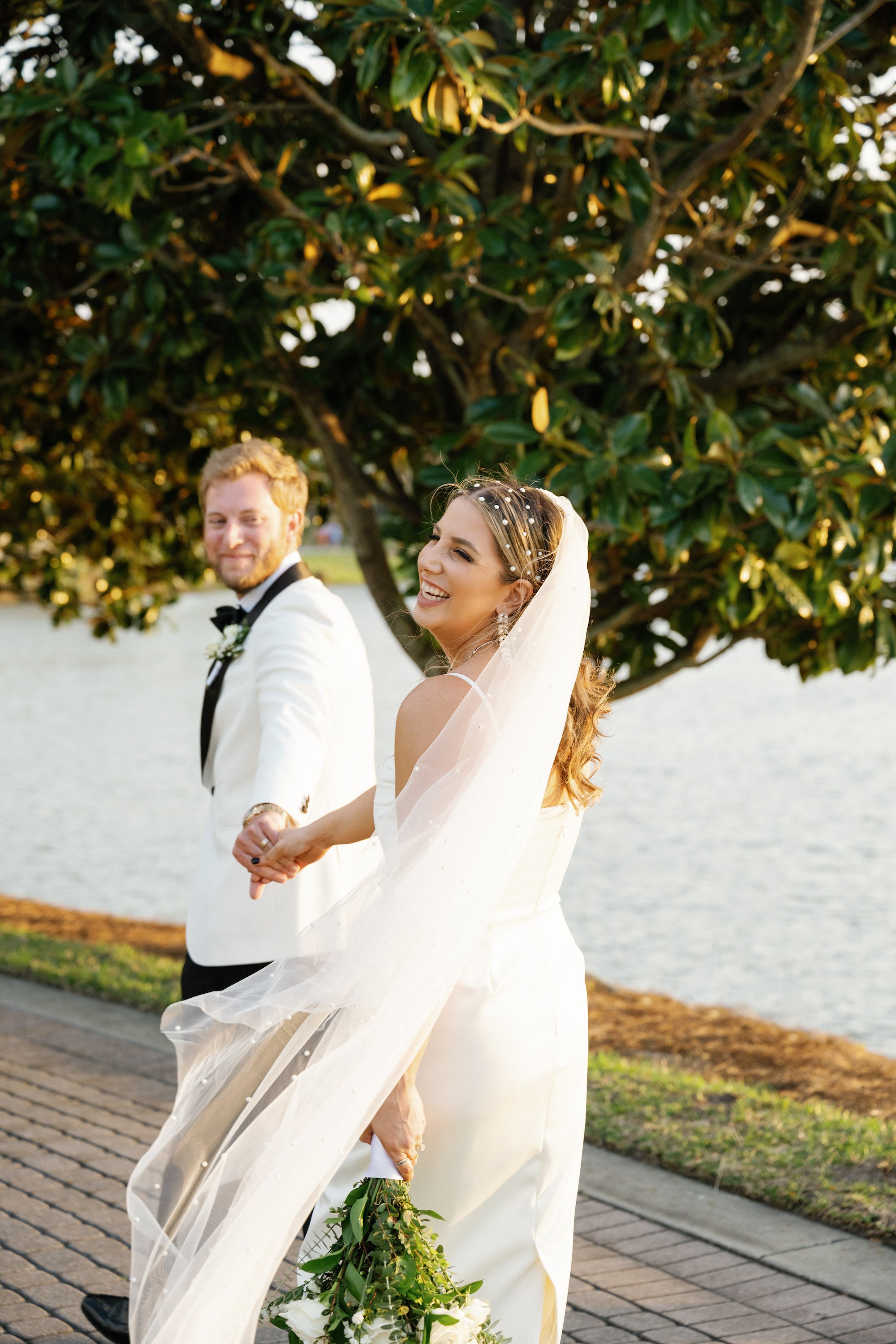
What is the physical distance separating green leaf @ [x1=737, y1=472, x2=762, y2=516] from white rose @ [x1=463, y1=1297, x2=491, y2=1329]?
2.96m

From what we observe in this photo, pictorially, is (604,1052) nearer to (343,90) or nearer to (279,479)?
(279,479)

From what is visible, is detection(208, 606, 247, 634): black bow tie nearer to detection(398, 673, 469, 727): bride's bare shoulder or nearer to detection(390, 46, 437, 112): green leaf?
detection(398, 673, 469, 727): bride's bare shoulder

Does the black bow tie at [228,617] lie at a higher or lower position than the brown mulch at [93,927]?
higher

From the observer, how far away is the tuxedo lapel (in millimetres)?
3594

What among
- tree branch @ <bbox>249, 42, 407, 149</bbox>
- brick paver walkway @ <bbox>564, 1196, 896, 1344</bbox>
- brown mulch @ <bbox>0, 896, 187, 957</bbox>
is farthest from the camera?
brown mulch @ <bbox>0, 896, 187, 957</bbox>

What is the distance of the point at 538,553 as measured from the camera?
2590 millimetres

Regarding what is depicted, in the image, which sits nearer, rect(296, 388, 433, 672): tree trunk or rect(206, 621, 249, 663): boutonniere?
rect(206, 621, 249, 663): boutonniere

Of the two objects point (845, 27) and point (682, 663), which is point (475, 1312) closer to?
point (682, 663)

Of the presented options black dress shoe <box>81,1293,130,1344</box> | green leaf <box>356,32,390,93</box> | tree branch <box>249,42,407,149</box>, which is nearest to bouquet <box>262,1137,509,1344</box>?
black dress shoe <box>81,1293,130,1344</box>

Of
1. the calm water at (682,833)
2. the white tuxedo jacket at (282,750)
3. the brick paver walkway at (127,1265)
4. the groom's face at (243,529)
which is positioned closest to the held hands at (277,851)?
the white tuxedo jacket at (282,750)

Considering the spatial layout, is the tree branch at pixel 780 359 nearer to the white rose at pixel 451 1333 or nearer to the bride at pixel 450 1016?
the bride at pixel 450 1016

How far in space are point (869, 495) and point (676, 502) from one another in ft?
2.24

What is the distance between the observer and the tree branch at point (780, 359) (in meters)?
5.85

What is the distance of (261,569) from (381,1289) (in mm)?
1974
